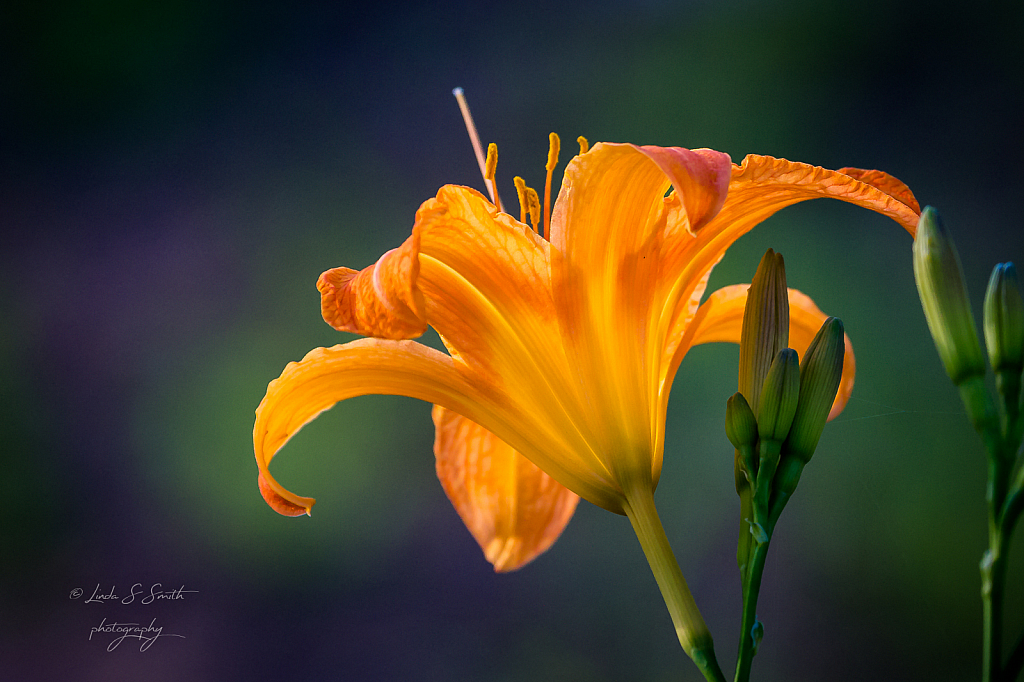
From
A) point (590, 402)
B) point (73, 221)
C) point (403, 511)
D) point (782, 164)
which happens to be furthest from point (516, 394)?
point (73, 221)

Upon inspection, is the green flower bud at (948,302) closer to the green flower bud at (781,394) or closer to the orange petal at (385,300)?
the green flower bud at (781,394)

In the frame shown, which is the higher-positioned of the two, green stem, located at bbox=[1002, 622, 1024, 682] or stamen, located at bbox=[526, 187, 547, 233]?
stamen, located at bbox=[526, 187, 547, 233]

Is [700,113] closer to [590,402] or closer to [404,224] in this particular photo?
[404,224]

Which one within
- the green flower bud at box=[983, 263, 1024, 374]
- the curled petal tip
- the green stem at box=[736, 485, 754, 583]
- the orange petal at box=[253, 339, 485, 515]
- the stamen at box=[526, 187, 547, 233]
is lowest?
the green stem at box=[736, 485, 754, 583]

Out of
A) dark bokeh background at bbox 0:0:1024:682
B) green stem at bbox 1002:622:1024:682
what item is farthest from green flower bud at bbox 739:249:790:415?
dark bokeh background at bbox 0:0:1024:682

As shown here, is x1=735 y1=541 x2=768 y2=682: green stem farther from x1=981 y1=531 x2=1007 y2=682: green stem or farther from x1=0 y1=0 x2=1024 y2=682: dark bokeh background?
x1=0 y1=0 x2=1024 y2=682: dark bokeh background

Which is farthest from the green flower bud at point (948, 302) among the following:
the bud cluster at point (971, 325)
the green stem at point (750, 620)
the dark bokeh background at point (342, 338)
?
the dark bokeh background at point (342, 338)

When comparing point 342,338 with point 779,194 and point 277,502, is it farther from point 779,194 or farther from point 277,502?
point 779,194
